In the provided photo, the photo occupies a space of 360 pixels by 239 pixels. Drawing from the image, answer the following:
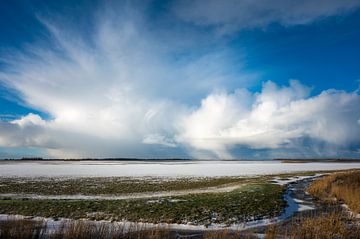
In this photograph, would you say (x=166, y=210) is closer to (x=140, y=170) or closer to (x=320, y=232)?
(x=320, y=232)

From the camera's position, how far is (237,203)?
1995 centimetres

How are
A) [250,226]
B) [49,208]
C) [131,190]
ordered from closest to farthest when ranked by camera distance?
[250,226] → [49,208] → [131,190]

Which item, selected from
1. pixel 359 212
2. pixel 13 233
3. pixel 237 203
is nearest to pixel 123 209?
pixel 237 203

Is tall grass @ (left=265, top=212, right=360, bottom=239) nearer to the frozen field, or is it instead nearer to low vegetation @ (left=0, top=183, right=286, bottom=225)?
low vegetation @ (left=0, top=183, right=286, bottom=225)

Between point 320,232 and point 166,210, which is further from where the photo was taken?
point 166,210

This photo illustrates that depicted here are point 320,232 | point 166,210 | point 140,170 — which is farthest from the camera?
point 140,170

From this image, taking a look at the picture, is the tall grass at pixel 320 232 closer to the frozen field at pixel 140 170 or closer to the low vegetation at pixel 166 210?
the low vegetation at pixel 166 210

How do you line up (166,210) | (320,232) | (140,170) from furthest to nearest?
1. (140,170)
2. (166,210)
3. (320,232)

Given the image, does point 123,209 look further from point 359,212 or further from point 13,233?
point 359,212

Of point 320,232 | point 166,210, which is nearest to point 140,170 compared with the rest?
point 166,210

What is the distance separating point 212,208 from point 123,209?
5858 mm

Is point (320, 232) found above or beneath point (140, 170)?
above

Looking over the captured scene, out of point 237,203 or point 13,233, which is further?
point 237,203

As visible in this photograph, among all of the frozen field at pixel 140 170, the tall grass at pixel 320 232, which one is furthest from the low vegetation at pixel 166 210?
the frozen field at pixel 140 170
